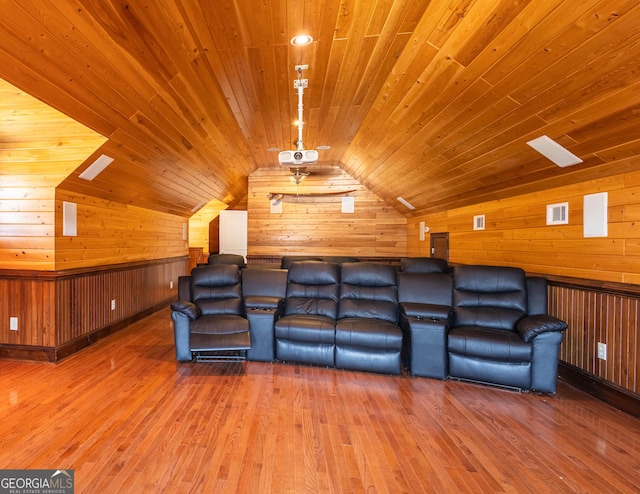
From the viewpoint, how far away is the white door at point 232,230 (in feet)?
29.6

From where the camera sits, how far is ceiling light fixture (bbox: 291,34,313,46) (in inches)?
87.7

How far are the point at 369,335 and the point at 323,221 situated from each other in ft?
13.6

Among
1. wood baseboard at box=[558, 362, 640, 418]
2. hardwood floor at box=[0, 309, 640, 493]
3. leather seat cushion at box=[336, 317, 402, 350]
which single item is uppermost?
leather seat cushion at box=[336, 317, 402, 350]

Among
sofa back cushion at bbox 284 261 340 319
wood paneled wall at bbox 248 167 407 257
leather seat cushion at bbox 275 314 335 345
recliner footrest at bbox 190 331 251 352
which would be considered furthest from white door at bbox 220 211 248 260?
leather seat cushion at bbox 275 314 335 345

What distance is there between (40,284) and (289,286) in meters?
2.77

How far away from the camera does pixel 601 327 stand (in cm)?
269

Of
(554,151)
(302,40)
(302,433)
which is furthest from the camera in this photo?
(554,151)

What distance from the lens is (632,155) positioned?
7.42 ft

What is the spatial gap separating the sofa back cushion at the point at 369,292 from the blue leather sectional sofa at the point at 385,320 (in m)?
0.01

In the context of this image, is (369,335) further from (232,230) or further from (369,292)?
(232,230)

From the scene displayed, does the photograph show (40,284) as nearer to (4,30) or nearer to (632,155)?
(4,30)

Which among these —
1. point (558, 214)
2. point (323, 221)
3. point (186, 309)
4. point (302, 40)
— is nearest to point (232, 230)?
point (323, 221)

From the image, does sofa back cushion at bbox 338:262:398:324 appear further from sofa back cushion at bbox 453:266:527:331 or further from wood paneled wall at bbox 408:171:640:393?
wood paneled wall at bbox 408:171:640:393

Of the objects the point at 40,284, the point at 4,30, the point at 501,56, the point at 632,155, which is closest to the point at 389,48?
the point at 501,56
